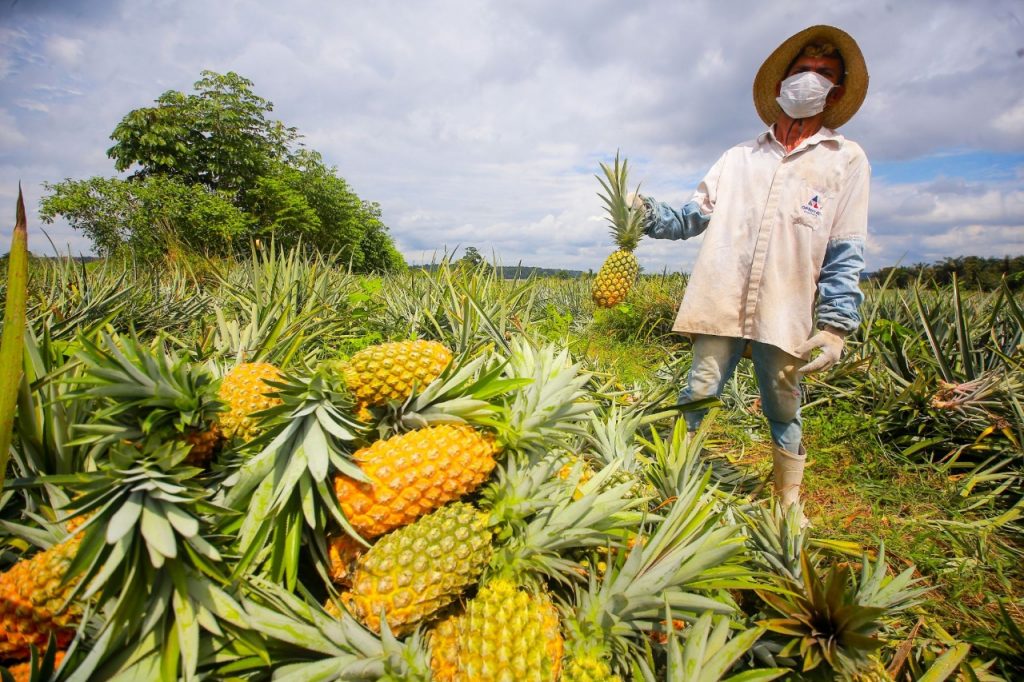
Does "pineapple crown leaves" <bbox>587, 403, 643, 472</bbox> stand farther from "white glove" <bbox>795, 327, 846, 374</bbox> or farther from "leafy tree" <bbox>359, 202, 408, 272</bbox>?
"leafy tree" <bbox>359, 202, 408, 272</bbox>

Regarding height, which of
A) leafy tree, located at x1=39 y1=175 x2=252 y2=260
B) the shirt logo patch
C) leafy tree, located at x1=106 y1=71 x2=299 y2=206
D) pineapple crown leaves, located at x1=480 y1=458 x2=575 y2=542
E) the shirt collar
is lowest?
pineapple crown leaves, located at x1=480 y1=458 x2=575 y2=542

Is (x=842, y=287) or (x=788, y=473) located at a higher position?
(x=842, y=287)

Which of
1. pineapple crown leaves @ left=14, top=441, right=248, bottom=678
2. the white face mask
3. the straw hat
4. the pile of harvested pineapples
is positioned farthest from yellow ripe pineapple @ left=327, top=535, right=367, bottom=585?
the straw hat

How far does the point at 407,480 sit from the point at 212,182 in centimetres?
3204

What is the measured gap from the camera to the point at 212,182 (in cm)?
2611

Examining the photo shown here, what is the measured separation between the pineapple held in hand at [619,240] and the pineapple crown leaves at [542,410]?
1.81m

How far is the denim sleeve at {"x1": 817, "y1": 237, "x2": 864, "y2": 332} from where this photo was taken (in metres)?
2.12

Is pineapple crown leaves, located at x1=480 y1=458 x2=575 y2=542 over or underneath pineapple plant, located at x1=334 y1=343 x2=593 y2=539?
underneath

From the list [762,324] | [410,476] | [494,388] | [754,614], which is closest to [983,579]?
[762,324]

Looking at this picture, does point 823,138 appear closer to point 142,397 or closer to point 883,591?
point 883,591

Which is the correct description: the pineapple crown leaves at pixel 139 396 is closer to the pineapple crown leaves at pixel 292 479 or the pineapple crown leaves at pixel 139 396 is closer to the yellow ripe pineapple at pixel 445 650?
the pineapple crown leaves at pixel 292 479

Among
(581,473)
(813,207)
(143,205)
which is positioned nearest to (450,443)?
(581,473)

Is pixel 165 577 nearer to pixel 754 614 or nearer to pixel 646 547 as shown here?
pixel 646 547

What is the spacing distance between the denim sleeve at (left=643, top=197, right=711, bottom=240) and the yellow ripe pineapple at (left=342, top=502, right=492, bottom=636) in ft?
7.28
